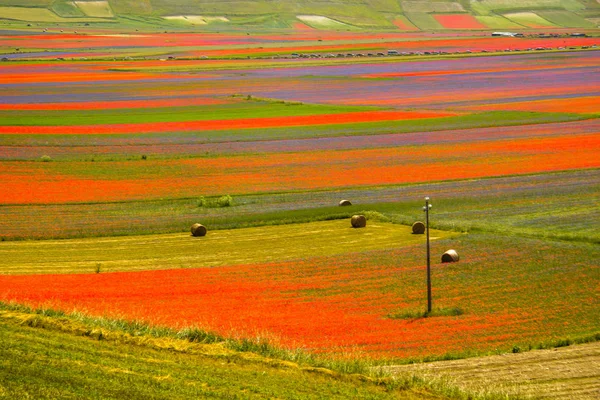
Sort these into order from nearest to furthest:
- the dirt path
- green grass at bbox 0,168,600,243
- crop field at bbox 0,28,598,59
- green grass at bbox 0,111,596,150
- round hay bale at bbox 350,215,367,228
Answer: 1. the dirt path
2. green grass at bbox 0,168,600,243
3. round hay bale at bbox 350,215,367,228
4. green grass at bbox 0,111,596,150
5. crop field at bbox 0,28,598,59

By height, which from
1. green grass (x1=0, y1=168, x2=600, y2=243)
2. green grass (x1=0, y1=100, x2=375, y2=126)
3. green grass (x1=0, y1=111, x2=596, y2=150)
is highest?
green grass (x1=0, y1=168, x2=600, y2=243)

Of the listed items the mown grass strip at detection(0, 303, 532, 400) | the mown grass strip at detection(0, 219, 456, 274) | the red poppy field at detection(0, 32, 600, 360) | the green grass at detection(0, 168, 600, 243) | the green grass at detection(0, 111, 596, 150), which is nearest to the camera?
the mown grass strip at detection(0, 303, 532, 400)

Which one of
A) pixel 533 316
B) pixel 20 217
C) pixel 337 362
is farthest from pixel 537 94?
pixel 337 362

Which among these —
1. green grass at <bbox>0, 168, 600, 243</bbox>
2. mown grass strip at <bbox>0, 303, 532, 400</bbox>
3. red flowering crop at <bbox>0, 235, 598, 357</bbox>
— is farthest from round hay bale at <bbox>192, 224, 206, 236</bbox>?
mown grass strip at <bbox>0, 303, 532, 400</bbox>

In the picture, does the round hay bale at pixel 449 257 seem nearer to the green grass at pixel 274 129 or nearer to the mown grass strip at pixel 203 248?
the mown grass strip at pixel 203 248

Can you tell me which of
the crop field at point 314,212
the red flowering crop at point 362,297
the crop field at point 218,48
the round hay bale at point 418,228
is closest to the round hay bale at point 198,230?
the crop field at point 314,212

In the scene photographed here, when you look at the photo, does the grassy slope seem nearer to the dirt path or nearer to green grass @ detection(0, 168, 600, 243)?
the dirt path

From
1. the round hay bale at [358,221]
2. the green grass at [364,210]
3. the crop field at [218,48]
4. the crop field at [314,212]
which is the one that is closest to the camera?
the crop field at [314,212]
